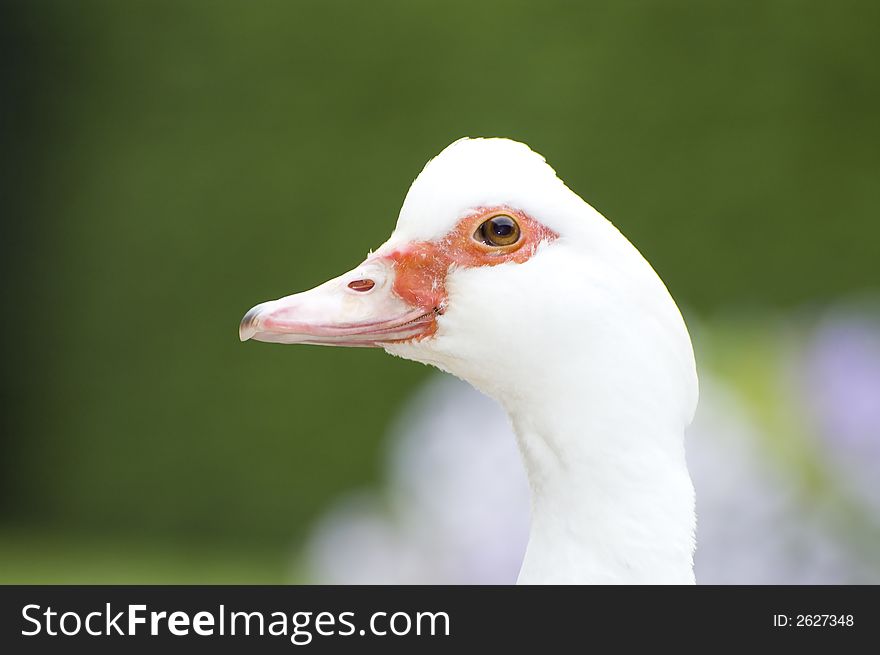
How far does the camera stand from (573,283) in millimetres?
1195

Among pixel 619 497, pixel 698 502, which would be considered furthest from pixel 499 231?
pixel 698 502

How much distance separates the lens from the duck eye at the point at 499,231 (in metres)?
1.21

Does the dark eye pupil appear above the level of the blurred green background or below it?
below

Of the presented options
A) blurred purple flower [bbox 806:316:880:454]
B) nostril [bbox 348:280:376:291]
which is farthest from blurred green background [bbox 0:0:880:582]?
nostril [bbox 348:280:376:291]

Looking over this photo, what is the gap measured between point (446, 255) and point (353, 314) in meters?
0.11

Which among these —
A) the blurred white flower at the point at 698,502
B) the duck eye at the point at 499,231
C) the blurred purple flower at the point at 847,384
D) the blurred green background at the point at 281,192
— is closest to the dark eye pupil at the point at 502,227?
the duck eye at the point at 499,231

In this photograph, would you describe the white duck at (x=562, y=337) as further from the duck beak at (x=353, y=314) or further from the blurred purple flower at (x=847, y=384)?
the blurred purple flower at (x=847, y=384)

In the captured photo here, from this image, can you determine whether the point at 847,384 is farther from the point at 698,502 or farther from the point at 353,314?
the point at 353,314

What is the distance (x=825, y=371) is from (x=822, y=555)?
1.24ft

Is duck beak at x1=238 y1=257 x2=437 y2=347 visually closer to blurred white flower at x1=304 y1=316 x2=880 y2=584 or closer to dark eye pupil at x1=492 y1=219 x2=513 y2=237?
dark eye pupil at x1=492 y1=219 x2=513 y2=237

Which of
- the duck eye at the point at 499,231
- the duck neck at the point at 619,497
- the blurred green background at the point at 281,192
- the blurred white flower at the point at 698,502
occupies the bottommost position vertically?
the duck neck at the point at 619,497

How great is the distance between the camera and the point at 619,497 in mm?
1209

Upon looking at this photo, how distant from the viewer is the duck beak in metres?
1.25

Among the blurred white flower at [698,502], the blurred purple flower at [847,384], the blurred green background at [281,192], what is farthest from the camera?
the blurred green background at [281,192]
